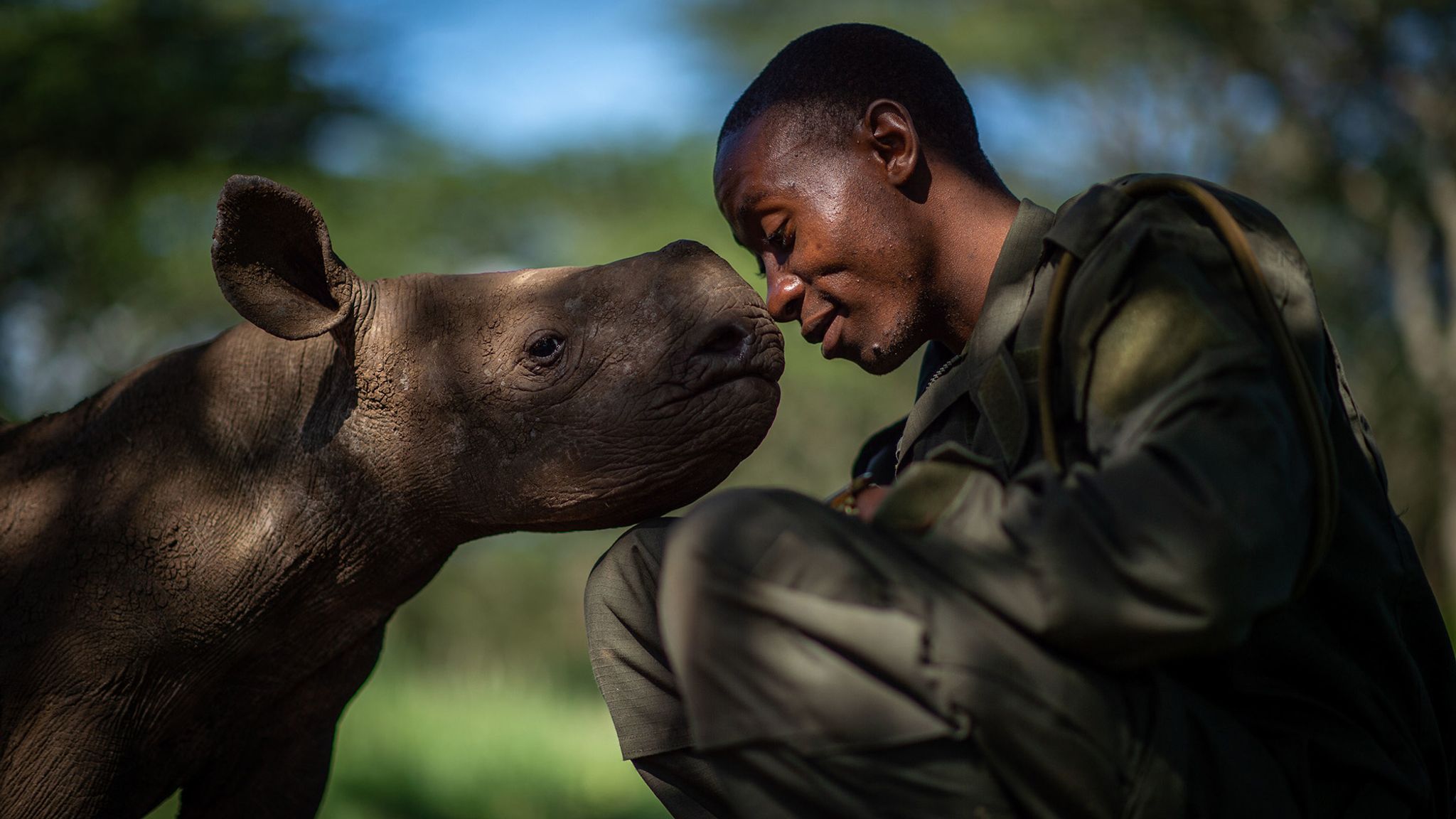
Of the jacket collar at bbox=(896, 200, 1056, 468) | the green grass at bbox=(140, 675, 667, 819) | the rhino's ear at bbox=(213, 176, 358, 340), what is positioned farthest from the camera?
the green grass at bbox=(140, 675, 667, 819)

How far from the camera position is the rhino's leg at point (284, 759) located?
326 centimetres

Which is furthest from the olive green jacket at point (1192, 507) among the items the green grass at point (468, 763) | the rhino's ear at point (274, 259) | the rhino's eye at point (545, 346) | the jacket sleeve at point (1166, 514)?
the green grass at point (468, 763)

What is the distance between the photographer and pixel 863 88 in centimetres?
319

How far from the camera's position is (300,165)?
16031 millimetres

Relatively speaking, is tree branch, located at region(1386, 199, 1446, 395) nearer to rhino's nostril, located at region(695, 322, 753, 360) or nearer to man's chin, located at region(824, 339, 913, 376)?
man's chin, located at region(824, 339, 913, 376)

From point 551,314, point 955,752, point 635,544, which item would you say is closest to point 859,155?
point 551,314

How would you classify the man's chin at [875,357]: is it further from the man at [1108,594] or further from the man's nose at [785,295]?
the man at [1108,594]

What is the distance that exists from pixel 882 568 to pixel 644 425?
36.0 inches

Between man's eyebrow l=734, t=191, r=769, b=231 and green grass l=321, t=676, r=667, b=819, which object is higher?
man's eyebrow l=734, t=191, r=769, b=231

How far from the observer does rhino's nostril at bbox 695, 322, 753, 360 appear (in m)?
2.85

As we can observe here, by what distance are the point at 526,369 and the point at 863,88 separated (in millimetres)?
1047

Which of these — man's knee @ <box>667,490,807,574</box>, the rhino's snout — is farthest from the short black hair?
man's knee @ <box>667,490,807,574</box>

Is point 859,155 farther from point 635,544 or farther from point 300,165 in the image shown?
point 300,165

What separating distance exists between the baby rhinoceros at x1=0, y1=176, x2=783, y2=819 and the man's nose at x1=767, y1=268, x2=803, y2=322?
0.18m
